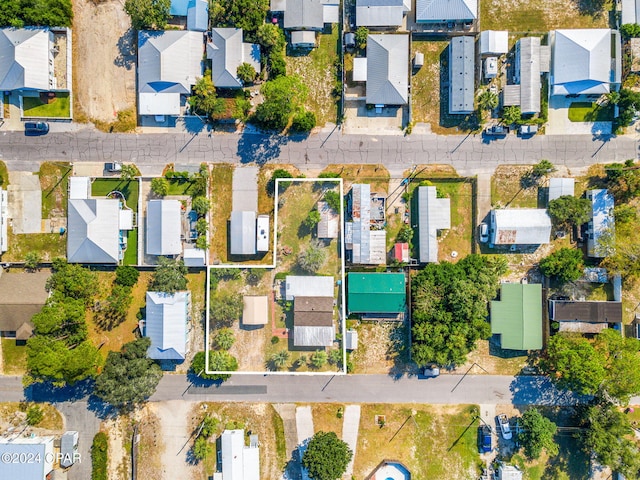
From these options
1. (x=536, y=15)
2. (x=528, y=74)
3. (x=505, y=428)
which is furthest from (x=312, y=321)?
(x=536, y=15)

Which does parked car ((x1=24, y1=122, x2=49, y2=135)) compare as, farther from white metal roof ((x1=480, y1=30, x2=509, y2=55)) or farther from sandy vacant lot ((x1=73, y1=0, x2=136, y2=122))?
white metal roof ((x1=480, y1=30, x2=509, y2=55))

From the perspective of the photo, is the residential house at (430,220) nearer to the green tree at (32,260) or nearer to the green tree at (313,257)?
the green tree at (313,257)

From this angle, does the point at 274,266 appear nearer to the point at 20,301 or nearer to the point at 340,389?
the point at 340,389

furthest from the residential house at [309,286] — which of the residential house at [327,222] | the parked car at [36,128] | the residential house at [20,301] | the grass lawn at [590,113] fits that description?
the grass lawn at [590,113]

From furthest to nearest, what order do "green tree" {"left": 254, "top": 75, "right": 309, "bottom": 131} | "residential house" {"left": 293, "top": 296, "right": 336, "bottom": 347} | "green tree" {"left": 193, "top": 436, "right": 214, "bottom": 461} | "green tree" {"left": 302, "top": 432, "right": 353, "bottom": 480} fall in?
"green tree" {"left": 193, "top": 436, "right": 214, "bottom": 461} < "residential house" {"left": 293, "top": 296, "right": 336, "bottom": 347} < "green tree" {"left": 254, "top": 75, "right": 309, "bottom": 131} < "green tree" {"left": 302, "top": 432, "right": 353, "bottom": 480}

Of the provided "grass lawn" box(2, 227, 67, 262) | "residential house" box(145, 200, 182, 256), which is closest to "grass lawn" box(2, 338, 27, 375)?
"grass lawn" box(2, 227, 67, 262)
